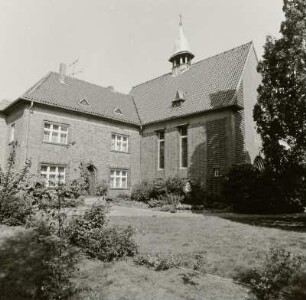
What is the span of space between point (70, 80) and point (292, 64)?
1901 cm

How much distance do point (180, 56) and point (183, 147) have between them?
9940 millimetres

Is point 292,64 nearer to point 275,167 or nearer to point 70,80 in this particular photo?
point 275,167

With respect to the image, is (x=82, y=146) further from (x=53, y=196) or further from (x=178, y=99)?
(x=53, y=196)

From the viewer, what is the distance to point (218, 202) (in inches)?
818

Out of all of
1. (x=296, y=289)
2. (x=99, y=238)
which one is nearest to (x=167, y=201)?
(x=99, y=238)

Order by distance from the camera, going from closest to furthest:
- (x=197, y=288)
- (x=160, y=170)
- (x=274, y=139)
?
(x=197, y=288) < (x=274, y=139) < (x=160, y=170)

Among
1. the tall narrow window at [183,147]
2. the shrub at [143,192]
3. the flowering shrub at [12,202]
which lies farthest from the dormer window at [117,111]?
the flowering shrub at [12,202]

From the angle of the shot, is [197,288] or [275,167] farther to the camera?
[275,167]

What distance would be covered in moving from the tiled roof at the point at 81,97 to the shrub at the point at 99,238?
1537 cm

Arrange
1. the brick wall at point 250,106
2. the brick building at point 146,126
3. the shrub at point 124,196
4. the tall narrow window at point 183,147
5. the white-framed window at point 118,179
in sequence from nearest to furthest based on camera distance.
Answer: the brick building at point 146,126 → the brick wall at point 250,106 → the tall narrow window at point 183,147 → the shrub at point 124,196 → the white-framed window at point 118,179

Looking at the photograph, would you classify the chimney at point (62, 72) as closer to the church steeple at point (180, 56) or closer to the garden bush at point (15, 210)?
the church steeple at point (180, 56)

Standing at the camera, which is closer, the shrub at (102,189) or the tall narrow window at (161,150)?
the shrub at (102,189)

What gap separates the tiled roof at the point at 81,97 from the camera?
76.3 ft

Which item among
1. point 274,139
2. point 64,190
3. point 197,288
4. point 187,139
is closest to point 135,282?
point 197,288
